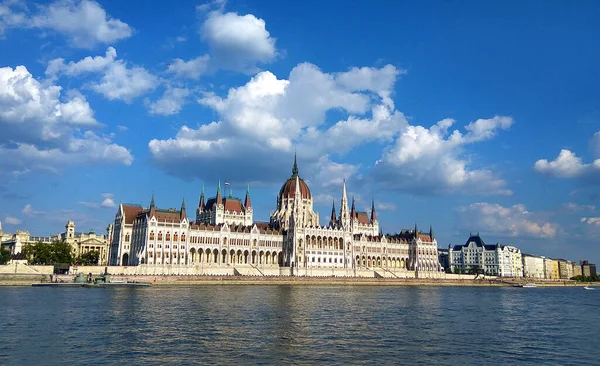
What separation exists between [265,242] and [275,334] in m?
110

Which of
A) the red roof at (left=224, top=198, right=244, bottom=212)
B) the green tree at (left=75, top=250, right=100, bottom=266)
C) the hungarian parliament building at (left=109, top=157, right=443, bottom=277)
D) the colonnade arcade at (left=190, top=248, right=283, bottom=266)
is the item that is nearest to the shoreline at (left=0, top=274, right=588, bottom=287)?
the hungarian parliament building at (left=109, top=157, right=443, bottom=277)

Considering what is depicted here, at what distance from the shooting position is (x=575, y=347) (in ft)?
132

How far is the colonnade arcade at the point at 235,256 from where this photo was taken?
139m

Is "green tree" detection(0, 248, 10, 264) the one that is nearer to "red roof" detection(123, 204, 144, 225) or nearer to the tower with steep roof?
"red roof" detection(123, 204, 144, 225)

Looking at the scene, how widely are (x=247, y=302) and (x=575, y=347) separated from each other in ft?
124

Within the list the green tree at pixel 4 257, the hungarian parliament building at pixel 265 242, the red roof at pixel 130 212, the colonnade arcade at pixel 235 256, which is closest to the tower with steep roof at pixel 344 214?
the hungarian parliament building at pixel 265 242

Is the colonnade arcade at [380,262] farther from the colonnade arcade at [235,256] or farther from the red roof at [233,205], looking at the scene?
the red roof at [233,205]

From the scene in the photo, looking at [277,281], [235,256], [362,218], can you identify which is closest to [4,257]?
[235,256]

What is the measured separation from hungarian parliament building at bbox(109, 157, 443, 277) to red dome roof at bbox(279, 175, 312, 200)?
1.03ft

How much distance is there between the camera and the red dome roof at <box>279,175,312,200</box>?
555ft

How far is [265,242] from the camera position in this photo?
15075 centimetres

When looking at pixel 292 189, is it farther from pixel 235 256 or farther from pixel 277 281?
pixel 277 281

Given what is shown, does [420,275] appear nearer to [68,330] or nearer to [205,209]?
[205,209]

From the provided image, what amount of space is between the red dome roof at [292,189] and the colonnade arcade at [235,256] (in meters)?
22.5
